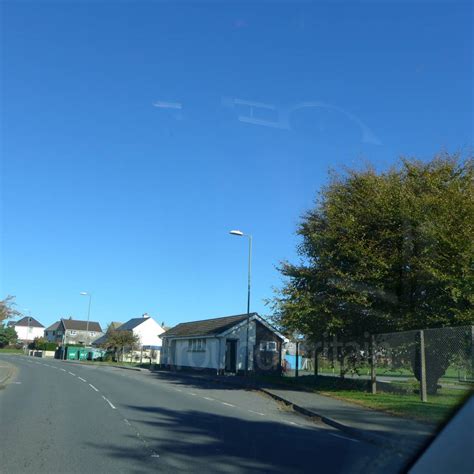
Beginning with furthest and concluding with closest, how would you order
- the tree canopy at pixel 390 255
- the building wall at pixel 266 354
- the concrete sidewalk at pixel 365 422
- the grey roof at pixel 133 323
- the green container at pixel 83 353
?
the grey roof at pixel 133 323
the green container at pixel 83 353
the building wall at pixel 266 354
the tree canopy at pixel 390 255
the concrete sidewalk at pixel 365 422

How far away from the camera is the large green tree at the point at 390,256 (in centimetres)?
1781

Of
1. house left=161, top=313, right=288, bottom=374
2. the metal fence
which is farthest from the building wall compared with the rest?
the metal fence

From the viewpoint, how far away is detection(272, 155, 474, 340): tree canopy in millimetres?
17812

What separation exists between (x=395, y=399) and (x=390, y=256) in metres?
4.93

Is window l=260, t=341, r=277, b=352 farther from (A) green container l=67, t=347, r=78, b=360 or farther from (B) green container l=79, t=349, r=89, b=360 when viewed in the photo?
(A) green container l=67, t=347, r=78, b=360

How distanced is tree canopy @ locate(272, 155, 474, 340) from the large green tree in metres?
0.03

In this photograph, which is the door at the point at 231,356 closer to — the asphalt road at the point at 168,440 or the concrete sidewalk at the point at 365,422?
the concrete sidewalk at the point at 365,422

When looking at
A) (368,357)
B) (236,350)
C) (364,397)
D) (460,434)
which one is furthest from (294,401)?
(236,350)

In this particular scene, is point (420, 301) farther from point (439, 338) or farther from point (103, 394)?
point (103, 394)

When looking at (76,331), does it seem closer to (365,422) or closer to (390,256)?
(390,256)

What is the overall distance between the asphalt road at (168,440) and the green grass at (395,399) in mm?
2189

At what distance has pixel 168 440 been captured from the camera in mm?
10000

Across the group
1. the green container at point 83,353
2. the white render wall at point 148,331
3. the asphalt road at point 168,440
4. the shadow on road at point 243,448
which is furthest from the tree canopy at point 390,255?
the white render wall at point 148,331

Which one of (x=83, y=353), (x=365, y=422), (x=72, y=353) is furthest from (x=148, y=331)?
(x=365, y=422)
